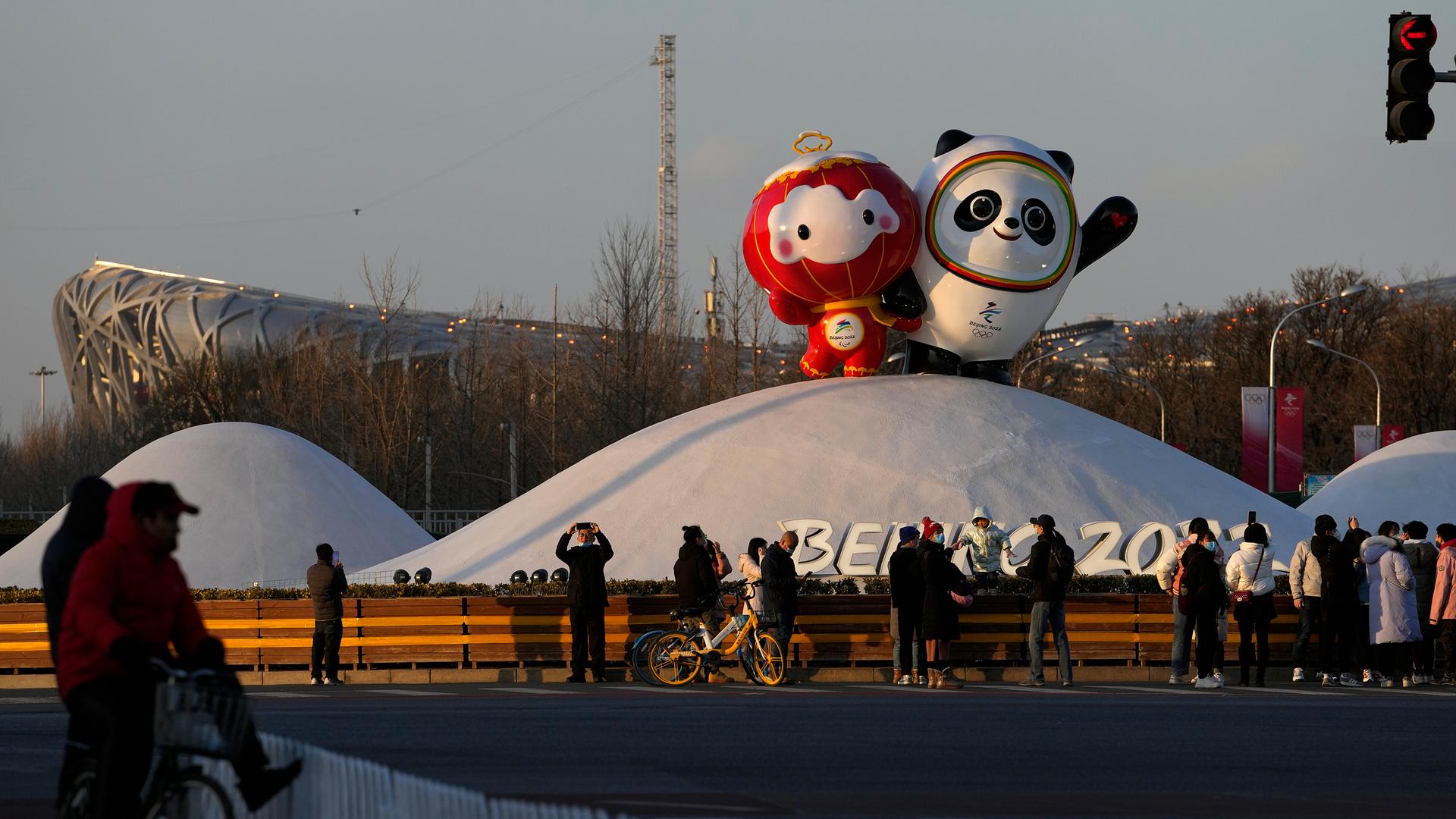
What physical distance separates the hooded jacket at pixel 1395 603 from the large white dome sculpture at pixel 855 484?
6.31 metres

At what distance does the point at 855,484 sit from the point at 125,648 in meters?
21.9

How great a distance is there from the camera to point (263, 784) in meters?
7.57

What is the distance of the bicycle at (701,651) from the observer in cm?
1995

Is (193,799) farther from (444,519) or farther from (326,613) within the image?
(444,519)

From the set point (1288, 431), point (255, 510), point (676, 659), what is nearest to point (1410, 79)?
point (676, 659)

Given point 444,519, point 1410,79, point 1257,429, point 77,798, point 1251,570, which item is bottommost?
point 77,798

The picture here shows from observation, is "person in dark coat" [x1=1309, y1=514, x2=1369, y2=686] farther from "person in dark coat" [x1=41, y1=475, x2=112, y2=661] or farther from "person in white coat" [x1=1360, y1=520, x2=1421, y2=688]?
"person in dark coat" [x1=41, y1=475, x2=112, y2=661]

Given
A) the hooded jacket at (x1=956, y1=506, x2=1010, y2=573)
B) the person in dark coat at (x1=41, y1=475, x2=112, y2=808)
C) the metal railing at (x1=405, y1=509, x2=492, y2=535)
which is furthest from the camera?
the metal railing at (x1=405, y1=509, x2=492, y2=535)

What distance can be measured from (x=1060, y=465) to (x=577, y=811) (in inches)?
940

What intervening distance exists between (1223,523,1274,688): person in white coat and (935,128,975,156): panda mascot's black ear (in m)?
11.1

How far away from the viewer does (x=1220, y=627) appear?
806 inches

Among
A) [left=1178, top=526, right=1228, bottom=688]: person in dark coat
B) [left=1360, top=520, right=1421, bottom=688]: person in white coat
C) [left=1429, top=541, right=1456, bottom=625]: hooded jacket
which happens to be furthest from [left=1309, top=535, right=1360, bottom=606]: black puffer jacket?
[left=1178, top=526, right=1228, bottom=688]: person in dark coat

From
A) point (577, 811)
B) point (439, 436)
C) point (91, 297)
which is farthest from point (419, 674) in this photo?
point (91, 297)

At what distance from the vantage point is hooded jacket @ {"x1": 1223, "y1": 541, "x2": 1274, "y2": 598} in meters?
20.1
